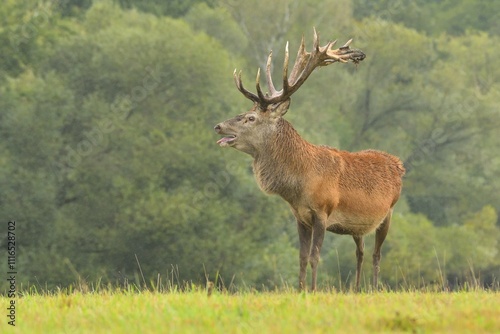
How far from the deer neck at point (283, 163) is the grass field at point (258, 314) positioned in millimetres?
2719

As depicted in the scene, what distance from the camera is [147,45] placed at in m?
40.8

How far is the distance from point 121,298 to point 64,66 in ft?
103

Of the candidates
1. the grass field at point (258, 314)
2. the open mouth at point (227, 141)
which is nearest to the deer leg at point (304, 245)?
the open mouth at point (227, 141)

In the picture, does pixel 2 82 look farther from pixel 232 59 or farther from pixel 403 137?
pixel 403 137

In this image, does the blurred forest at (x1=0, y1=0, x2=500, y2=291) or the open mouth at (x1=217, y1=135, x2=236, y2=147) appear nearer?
the open mouth at (x1=217, y1=135, x2=236, y2=147)

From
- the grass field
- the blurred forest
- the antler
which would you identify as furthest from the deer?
the blurred forest

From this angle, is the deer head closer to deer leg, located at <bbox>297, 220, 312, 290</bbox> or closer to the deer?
the deer

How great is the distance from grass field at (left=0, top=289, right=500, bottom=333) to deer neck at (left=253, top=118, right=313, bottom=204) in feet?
8.92

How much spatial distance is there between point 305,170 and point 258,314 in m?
4.25

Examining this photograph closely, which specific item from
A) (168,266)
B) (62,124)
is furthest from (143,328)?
(62,124)

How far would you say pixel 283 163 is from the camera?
41.3ft

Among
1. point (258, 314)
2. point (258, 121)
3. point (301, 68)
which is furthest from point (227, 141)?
point (258, 314)

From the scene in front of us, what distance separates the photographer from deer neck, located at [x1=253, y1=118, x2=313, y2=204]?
41.0 ft

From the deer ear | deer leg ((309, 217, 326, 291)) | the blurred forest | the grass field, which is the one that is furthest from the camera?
A: the blurred forest
